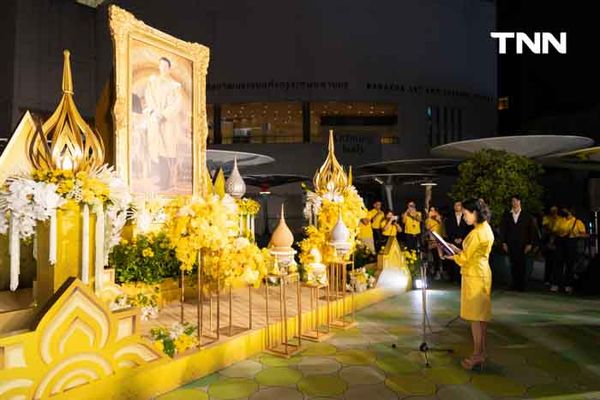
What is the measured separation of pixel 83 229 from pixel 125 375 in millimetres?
1281

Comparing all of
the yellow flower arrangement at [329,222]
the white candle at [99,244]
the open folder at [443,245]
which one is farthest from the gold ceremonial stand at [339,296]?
the white candle at [99,244]

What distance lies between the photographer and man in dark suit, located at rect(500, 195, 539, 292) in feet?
28.2

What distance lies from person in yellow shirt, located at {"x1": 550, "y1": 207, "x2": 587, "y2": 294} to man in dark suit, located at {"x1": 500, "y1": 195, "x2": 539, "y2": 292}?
524 mm

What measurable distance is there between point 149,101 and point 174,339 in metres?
4.44

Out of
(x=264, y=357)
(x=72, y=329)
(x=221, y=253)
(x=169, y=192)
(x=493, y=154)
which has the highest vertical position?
(x=493, y=154)

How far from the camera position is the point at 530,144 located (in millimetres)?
9609

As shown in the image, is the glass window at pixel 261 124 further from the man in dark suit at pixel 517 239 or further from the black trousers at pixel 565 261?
the black trousers at pixel 565 261

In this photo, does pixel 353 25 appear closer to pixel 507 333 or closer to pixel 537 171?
pixel 537 171

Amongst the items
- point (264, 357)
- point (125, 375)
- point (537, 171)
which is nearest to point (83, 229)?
point (125, 375)

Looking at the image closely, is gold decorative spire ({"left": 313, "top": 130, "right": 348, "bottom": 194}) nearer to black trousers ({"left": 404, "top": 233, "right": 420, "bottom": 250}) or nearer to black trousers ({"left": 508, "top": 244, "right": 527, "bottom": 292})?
black trousers ({"left": 404, "top": 233, "right": 420, "bottom": 250})

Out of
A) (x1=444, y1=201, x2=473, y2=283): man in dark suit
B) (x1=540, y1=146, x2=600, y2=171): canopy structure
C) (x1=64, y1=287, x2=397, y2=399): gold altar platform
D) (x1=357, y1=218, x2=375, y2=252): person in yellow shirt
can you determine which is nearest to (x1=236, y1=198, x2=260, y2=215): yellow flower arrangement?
(x1=64, y1=287, x2=397, y2=399): gold altar platform

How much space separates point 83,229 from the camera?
3.93m

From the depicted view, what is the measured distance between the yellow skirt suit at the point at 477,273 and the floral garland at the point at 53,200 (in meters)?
3.35

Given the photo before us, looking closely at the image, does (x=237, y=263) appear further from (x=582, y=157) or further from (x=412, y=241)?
(x=582, y=157)
